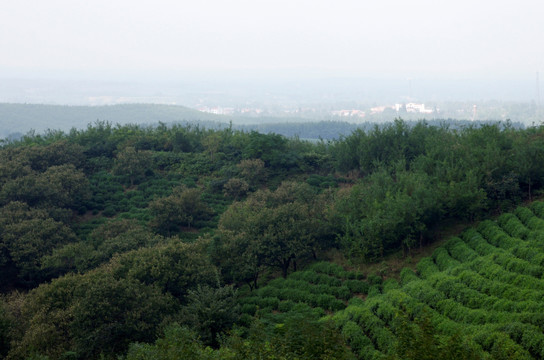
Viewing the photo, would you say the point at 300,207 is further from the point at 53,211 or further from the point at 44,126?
the point at 44,126

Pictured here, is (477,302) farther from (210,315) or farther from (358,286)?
(210,315)

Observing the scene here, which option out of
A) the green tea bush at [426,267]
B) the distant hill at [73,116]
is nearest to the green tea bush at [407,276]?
the green tea bush at [426,267]

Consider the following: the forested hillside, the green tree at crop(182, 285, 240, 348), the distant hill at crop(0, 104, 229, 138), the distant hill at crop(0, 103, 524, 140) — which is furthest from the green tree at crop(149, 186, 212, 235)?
the distant hill at crop(0, 104, 229, 138)

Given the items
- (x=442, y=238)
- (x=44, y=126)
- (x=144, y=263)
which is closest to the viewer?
(x=144, y=263)

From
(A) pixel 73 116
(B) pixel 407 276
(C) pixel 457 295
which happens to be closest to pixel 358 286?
(B) pixel 407 276

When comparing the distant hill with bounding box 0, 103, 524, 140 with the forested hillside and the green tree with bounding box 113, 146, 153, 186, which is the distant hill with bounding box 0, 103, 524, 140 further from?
the forested hillside

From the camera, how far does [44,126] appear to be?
155 meters

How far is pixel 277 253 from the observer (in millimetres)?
27734

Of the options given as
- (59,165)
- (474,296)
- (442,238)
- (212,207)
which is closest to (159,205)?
(212,207)

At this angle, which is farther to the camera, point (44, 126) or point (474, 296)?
point (44, 126)

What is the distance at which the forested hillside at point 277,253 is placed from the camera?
51.4 feet

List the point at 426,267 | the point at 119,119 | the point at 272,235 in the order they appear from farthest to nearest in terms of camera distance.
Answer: the point at 119,119 → the point at 272,235 → the point at 426,267

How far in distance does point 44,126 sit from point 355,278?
15248 cm

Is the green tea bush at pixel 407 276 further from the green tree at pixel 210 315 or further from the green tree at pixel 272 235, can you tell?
the green tree at pixel 210 315
